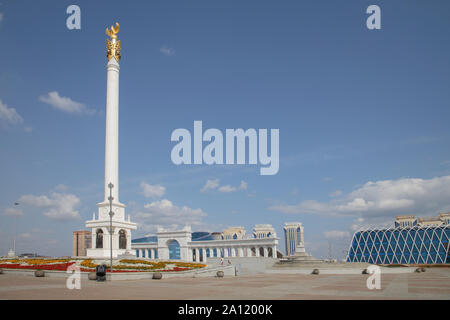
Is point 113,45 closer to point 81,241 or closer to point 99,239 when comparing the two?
point 99,239

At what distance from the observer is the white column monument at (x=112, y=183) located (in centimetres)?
5450

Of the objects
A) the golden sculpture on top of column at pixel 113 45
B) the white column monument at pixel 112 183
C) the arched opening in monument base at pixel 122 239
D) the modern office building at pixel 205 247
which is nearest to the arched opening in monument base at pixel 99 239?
the white column monument at pixel 112 183

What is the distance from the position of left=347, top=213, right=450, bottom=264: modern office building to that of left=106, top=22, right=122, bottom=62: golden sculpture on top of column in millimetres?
101524

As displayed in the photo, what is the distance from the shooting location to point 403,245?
117 meters

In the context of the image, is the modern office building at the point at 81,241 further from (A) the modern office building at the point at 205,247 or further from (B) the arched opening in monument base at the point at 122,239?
(B) the arched opening in monument base at the point at 122,239

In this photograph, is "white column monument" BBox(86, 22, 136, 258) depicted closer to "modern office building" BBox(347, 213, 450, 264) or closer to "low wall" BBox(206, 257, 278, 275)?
"low wall" BBox(206, 257, 278, 275)

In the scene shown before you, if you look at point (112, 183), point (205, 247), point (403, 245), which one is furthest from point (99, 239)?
point (403, 245)

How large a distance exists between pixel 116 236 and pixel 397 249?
320 feet

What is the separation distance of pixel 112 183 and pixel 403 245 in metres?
99.3

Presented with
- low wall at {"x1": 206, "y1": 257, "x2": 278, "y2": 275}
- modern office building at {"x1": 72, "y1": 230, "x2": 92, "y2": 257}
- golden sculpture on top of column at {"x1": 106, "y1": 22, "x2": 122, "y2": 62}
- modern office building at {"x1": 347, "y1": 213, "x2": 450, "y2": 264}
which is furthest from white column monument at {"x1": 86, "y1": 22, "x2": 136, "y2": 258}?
modern office building at {"x1": 72, "y1": 230, "x2": 92, "y2": 257}
